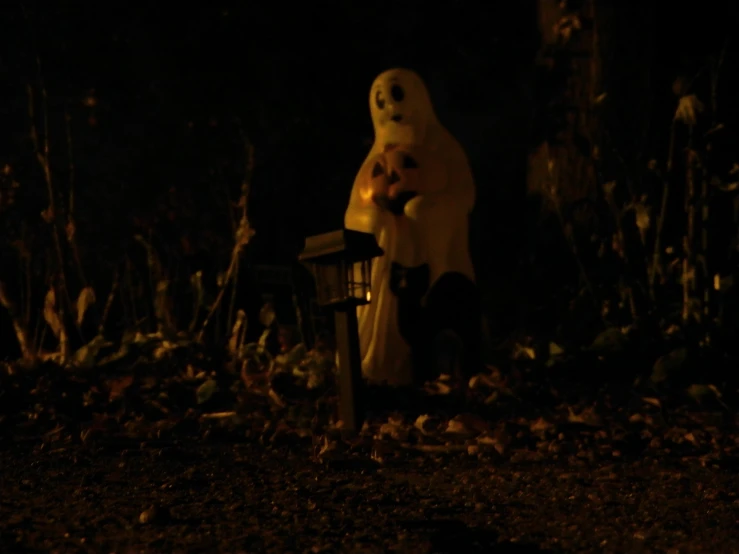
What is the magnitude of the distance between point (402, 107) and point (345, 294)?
5.32 ft

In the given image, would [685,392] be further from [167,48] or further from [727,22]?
[167,48]

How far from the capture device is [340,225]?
12.2 meters

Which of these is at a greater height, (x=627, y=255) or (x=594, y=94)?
(x=594, y=94)

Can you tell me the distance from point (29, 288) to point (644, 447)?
5.19m

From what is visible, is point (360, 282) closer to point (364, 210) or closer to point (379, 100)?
point (364, 210)

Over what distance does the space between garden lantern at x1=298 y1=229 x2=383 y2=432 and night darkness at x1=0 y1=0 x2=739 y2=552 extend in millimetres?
226

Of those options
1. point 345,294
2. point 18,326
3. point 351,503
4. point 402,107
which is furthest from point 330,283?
point 18,326

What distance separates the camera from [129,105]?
36.3 feet

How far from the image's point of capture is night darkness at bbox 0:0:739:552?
471cm

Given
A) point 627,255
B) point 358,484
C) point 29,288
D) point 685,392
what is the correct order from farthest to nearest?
point 29,288, point 627,255, point 685,392, point 358,484

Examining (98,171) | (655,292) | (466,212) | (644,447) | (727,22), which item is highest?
(727,22)

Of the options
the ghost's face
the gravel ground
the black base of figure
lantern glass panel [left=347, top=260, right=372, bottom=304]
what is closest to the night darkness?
the gravel ground

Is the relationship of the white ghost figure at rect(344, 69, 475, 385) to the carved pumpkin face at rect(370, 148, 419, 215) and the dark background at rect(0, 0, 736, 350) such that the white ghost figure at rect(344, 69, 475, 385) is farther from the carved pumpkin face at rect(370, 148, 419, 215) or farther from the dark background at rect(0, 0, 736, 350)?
the dark background at rect(0, 0, 736, 350)

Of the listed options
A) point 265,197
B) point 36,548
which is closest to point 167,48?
point 265,197
